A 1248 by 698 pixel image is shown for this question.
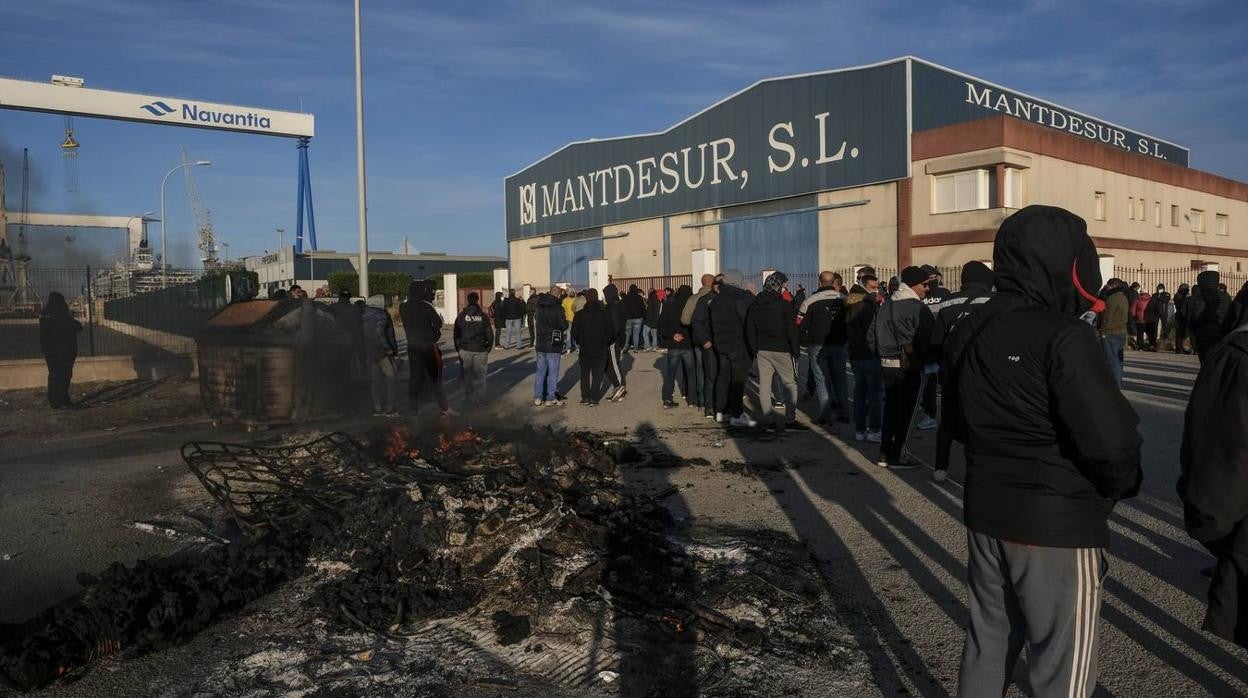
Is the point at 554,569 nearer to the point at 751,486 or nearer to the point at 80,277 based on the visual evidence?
the point at 751,486

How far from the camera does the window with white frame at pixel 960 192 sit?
2747cm

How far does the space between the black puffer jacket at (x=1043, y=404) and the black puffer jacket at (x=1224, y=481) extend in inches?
8.7

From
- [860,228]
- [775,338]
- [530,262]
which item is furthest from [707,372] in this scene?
[530,262]

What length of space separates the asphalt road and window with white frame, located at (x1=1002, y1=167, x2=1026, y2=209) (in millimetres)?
17243

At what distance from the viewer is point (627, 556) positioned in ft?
16.8

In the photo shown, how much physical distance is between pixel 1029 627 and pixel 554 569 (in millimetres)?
2874

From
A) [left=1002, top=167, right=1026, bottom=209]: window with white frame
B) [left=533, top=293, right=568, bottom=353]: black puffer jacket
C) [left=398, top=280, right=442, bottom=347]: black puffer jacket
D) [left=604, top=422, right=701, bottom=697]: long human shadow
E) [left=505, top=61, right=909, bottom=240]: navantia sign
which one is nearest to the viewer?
[left=604, top=422, right=701, bottom=697]: long human shadow

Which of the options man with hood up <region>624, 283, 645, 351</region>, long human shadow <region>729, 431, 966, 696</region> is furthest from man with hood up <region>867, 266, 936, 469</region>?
man with hood up <region>624, 283, 645, 351</region>

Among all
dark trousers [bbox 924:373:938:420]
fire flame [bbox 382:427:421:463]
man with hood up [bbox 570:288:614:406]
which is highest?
man with hood up [bbox 570:288:614:406]

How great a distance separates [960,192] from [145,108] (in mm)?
24900

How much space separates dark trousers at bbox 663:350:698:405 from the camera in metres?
11.9

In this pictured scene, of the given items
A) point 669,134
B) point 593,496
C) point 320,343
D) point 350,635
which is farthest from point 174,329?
point 669,134

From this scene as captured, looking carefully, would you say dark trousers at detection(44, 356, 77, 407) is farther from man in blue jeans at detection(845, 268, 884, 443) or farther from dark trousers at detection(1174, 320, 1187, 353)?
dark trousers at detection(1174, 320, 1187, 353)

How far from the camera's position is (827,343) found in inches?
402
